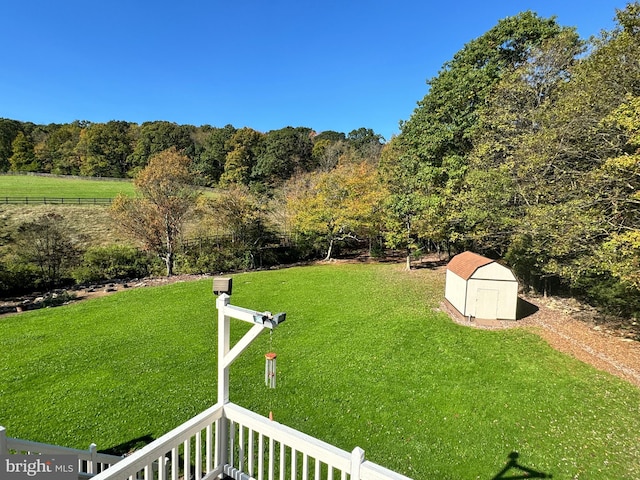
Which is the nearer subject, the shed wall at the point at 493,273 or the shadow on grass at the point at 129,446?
the shadow on grass at the point at 129,446

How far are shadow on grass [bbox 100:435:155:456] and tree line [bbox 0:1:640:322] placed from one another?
407 inches

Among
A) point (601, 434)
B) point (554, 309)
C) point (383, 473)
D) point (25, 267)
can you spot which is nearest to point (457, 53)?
point (554, 309)

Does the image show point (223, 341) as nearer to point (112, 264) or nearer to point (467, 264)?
point (467, 264)

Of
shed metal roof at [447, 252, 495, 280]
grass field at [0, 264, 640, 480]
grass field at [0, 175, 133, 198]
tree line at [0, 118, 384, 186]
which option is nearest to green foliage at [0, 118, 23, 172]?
tree line at [0, 118, 384, 186]

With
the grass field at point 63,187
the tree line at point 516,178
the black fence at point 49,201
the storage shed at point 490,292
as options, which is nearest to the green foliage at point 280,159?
the tree line at point 516,178

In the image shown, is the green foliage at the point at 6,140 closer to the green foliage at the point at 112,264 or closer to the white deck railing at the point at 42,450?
the green foliage at the point at 112,264

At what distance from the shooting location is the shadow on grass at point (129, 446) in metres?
5.61

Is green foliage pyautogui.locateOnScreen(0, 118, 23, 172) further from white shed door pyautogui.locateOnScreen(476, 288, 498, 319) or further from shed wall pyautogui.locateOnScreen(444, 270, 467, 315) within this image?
white shed door pyautogui.locateOnScreen(476, 288, 498, 319)

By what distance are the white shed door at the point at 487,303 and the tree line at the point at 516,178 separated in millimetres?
1888

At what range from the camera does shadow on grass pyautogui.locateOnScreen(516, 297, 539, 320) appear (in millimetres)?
12606

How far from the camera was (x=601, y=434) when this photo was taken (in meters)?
6.13

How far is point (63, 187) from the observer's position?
37.9 metres

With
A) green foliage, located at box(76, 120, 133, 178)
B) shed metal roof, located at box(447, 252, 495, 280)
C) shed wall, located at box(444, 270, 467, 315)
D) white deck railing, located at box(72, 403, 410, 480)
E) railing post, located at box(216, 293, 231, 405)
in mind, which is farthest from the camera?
green foliage, located at box(76, 120, 133, 178)

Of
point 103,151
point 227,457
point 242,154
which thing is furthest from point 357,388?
point 103,151
